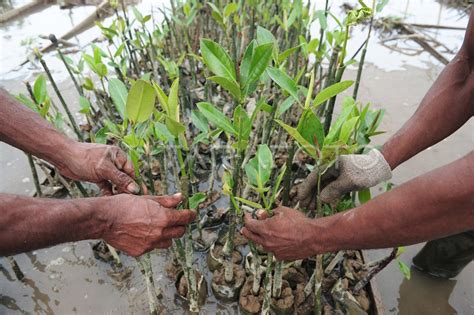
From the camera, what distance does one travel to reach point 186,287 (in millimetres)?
1373

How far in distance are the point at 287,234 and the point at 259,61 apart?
18.2 inches

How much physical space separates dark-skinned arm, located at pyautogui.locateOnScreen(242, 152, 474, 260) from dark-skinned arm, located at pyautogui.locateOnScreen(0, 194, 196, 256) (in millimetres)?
270

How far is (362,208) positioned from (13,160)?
2.30 m

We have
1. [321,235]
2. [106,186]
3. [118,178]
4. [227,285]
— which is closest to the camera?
[321,235]

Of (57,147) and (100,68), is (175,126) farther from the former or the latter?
(100,68)

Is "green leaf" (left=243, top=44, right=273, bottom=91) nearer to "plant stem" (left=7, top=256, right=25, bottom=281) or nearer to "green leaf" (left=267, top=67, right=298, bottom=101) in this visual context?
"green leaf" (left=267, top=67, right=298, bottom=101)

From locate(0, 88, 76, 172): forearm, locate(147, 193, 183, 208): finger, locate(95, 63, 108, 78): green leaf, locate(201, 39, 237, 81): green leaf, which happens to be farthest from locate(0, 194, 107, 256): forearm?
locate(95, 63, 108, 78): green leaf

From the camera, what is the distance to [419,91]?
312 centimetres

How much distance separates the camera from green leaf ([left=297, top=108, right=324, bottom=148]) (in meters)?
0.85

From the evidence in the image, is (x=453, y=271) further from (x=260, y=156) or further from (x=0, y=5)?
(x=0, y=5)

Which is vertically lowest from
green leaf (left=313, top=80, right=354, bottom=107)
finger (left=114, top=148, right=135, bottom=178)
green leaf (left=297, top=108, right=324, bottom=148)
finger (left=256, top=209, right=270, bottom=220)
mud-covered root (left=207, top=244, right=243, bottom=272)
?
mud-covered root (left=207, top=244, right=243, bottom=272)

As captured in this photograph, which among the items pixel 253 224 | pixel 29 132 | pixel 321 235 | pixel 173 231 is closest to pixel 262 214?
pixel 253 224

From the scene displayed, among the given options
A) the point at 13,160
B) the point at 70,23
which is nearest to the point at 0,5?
the point at 70,23

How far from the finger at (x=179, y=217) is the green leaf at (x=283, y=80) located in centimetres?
47
